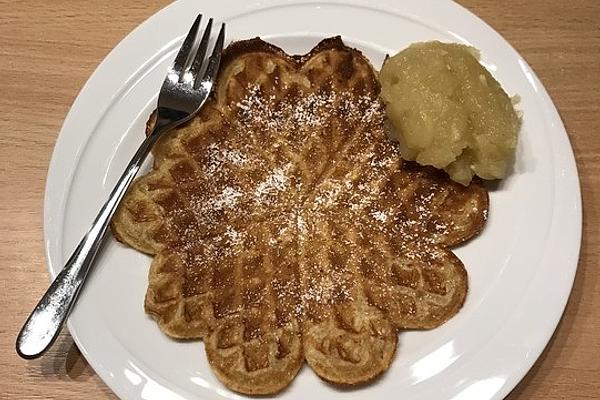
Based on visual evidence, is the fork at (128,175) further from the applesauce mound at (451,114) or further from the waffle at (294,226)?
the applesauce mound at (451,114)

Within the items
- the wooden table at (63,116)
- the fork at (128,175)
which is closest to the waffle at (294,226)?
the fork at (128,175)

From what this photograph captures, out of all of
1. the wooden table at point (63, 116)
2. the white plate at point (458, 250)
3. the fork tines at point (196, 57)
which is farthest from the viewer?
the fork tines at point (196, 57)

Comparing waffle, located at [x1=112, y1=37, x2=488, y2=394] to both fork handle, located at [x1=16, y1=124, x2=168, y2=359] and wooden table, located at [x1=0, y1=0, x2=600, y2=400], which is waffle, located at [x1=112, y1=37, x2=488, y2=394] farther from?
wooden table, located at [x1=0, y1=0, x2=600, y2=400]

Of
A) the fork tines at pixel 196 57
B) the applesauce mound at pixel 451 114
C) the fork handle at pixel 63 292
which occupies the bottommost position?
the fork handle at pixel 63 292

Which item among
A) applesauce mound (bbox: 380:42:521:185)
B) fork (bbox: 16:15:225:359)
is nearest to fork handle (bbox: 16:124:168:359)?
fork (bbox: 16:15:225:359)

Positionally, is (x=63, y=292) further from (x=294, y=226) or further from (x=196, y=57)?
(x=196, y=57)

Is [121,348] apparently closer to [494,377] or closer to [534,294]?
[494,377]

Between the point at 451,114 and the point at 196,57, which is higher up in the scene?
the point at 451,114

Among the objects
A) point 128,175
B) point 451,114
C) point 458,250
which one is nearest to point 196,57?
point 128,175
